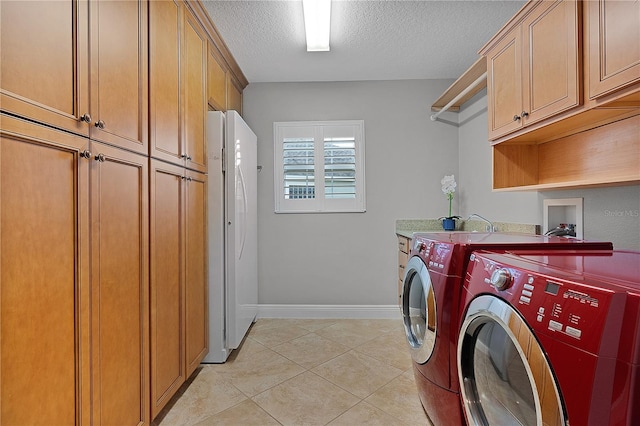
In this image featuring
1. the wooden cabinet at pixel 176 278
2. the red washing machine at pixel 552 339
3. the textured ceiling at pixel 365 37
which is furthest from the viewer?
the textured ceiling at pixel 365 37

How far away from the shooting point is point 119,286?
125cm

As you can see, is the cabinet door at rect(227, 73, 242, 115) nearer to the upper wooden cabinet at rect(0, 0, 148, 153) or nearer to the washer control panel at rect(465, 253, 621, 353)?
the upper wooden cabinet at rect(0, 0, 148, 153)

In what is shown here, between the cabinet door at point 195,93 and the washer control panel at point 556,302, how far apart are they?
1.81 meters

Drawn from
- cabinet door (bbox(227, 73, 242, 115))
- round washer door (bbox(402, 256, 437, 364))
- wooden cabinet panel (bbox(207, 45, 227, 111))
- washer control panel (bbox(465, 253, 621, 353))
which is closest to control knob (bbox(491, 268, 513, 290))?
washer control panel (bbox(465, 253, 621, 353))

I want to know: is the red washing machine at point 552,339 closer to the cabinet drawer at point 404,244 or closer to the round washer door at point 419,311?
the round washer door at point 419,311

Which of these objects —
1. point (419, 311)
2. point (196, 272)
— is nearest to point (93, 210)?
point (196, 272)

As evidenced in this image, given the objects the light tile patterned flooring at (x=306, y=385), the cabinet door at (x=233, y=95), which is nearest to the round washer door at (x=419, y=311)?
the light tile patterned flooring at (x=306, y=385)

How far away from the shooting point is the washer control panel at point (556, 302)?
0.64 m

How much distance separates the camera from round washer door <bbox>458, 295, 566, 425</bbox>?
74cm

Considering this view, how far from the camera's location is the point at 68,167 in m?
0.99

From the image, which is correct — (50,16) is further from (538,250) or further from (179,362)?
(538,250)

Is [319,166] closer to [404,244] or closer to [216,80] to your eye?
[404,244]

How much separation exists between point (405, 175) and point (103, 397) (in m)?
2.96

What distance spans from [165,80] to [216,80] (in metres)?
0.86
